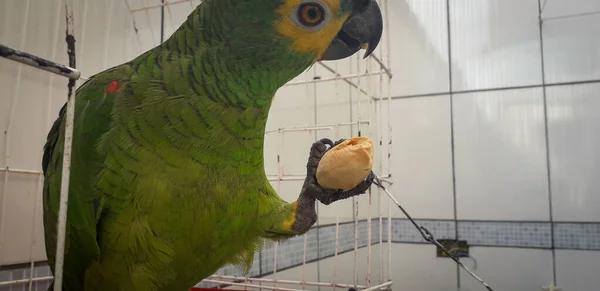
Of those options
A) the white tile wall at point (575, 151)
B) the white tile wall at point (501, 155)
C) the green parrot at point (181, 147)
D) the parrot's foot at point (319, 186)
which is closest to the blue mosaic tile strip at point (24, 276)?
the green parrot at point (181, 147)

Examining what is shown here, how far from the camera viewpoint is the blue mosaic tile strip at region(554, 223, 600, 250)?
2.02 m

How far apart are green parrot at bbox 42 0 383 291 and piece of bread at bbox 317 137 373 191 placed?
0.12 metres

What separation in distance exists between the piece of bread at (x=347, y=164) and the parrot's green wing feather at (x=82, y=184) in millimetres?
366

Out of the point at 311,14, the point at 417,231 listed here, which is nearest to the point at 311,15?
the point at 311,14

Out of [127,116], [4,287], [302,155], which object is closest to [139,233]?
[127,116]

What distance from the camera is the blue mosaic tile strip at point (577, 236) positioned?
6.62 feet

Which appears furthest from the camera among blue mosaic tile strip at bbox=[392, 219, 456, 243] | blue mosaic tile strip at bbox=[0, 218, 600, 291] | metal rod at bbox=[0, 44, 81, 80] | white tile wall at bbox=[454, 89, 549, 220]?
blue mosaic tile strip at bbox=[392, 219, 456, 243]

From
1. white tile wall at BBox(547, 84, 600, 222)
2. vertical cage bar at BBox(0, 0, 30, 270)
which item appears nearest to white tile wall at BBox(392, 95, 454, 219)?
white tile wall at BBox(547, 84, 600, 222)

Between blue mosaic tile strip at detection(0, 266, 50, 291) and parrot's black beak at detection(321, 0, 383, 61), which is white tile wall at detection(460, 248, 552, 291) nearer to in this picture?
parrot's black beak at detection(321, 0, 383, 61)

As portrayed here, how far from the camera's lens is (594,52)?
2.04 metres

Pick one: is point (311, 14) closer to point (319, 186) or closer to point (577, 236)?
point (319, 186)

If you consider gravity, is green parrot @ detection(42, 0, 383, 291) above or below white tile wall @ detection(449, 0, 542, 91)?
below

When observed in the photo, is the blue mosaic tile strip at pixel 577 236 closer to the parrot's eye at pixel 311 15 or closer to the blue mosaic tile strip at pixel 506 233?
the blue mosaic tile strip at pixel 506 233

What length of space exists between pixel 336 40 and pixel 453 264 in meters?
1.75
